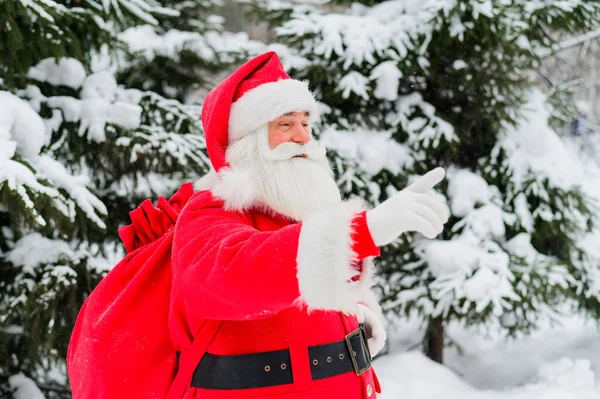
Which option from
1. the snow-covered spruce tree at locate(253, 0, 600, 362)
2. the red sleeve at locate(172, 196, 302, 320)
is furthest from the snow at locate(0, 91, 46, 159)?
the snow-covered spruce tree at locate(253, 0, 600, 362)

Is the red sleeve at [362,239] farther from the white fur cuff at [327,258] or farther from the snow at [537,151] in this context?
the snow at [537,151]

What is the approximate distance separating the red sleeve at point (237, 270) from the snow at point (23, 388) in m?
2.62

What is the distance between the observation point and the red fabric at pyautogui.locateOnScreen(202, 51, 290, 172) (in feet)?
6.42

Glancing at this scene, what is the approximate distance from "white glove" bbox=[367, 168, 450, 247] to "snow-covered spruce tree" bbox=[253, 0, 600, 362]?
3.05 m

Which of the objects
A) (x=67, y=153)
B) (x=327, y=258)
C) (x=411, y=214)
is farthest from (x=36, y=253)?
(x=411, y=214)

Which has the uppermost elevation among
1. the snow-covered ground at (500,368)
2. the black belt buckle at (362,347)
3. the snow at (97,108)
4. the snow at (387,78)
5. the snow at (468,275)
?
the snow at (97,108)

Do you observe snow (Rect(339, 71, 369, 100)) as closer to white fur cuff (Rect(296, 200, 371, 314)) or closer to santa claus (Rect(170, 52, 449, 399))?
santa claus (Rect(170, 52, 449, 399))

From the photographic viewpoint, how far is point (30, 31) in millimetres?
3258

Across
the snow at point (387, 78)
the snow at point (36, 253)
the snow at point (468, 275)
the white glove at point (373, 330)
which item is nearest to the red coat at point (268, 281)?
the white glove at point (373, 330)

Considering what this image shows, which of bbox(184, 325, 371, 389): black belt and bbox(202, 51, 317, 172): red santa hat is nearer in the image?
bbox(184, 325, 371, 389): black belt

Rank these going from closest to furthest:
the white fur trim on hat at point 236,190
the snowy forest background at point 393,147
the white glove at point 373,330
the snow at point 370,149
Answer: the white fur trim on hat at point 236,190 → the white glove at point 373,330 → the snowy forest background at point 393,147 → the snow at point 370,149

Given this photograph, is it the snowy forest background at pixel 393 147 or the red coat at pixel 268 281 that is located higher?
the red coat at pixel 268 281

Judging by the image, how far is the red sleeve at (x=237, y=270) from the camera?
4.42 ft

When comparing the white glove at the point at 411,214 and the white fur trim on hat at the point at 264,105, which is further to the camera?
the white fur trim on hat at the point at 264,105
